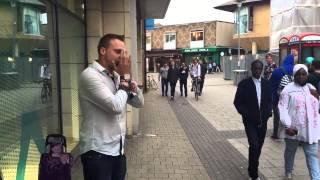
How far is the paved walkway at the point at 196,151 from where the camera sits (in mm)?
6832

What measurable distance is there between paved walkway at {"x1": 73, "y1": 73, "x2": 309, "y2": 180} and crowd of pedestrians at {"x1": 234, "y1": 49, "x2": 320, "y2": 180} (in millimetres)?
597

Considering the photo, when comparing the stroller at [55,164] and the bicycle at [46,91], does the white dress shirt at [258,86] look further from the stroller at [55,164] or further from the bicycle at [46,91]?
the stroller at [55,164]

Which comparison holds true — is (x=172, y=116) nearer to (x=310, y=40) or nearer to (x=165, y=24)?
(x=310, y=40)

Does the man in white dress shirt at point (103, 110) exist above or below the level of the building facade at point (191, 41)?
below

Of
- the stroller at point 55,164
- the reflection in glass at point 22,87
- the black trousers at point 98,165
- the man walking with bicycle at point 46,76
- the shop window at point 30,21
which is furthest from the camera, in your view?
the man walking with bicycle at point 46,76

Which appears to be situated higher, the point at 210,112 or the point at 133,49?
the point at 133,49

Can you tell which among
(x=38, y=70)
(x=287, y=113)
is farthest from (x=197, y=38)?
(x=38, y=70)

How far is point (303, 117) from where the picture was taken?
5.85m

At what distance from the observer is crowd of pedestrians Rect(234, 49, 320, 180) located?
5.82m

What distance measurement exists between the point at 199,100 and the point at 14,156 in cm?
1540

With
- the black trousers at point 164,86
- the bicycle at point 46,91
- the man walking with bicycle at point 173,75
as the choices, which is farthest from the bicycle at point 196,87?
the bicycle at point 46,91

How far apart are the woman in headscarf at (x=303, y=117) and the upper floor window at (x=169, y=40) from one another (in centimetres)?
5897

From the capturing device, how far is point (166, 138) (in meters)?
9.94

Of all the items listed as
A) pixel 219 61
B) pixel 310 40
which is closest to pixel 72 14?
pixel 310 40
